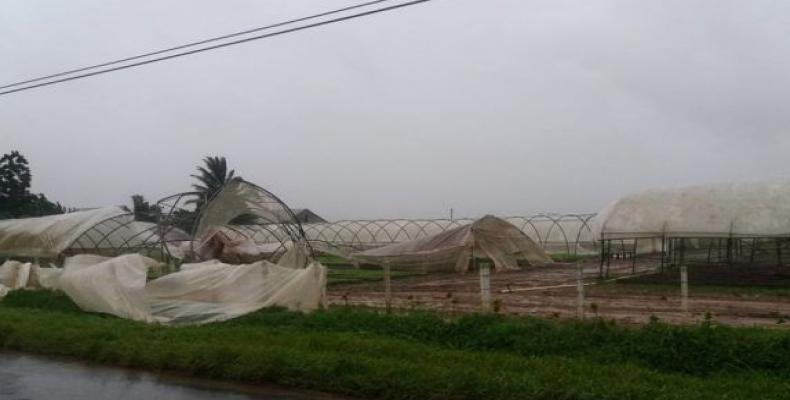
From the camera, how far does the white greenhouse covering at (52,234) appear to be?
1094 inches

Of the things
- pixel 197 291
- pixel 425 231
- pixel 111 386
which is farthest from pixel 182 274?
pixel 425 231

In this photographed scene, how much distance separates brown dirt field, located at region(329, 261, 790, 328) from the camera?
49.8 ft

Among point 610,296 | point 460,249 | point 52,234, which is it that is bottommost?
point 610,296

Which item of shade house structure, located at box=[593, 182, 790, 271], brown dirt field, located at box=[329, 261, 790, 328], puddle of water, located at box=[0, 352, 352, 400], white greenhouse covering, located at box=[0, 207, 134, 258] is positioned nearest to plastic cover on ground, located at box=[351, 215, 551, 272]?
brown dirt field, located at box=[329, 261, 790, 328]

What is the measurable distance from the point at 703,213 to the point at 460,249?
9.85 meters

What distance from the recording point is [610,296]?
63.3ft

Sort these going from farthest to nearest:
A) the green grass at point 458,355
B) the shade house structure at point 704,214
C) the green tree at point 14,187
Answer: the green tree at point 14,187 → the shade house structure at point 704,214 → the green grass at point 458,355

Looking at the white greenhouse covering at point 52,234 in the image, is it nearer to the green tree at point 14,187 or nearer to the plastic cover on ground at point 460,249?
the plastic cover on ground at point 460,249

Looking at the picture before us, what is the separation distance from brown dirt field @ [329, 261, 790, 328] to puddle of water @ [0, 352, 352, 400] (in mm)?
5631

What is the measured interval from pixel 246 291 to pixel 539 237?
34788 millimetres

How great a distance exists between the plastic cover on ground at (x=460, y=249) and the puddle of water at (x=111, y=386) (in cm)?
2002

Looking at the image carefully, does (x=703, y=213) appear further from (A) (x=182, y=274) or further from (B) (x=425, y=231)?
(B) (x=425, y=231)

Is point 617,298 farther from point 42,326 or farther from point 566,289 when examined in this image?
point 42,326

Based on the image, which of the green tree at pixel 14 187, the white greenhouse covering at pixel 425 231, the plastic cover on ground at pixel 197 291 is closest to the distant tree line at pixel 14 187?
the green tree at pixel 14 187
